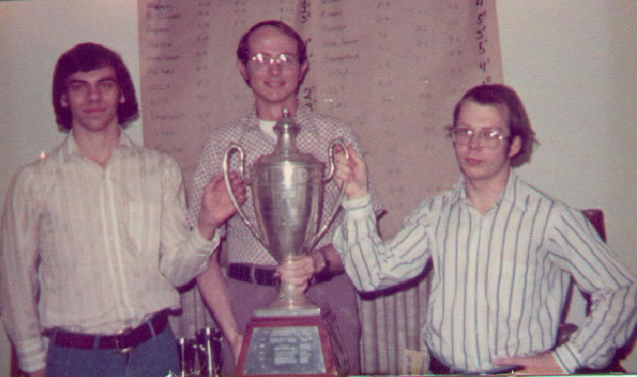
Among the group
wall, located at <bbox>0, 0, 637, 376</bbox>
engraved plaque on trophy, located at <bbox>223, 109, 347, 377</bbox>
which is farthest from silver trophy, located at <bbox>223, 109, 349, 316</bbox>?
wall, located at <bbox>0, 0, 637, 376</bbox>

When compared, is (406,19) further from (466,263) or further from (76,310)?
(76,310)

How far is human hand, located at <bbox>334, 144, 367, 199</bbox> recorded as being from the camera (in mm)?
938

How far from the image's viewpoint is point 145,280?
42.4 inches

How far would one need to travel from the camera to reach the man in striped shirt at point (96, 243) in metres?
1.02

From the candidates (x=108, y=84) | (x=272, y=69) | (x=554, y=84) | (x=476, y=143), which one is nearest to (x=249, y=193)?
(x=272, y=69)

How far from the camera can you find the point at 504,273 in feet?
3.02

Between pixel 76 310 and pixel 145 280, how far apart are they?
14 centimetres

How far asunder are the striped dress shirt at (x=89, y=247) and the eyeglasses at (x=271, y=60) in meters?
0.32

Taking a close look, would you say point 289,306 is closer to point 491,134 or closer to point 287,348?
point 287,348

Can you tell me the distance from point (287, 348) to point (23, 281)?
0.56 meters

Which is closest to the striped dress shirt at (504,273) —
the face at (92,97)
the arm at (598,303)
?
the arm at (598,303)

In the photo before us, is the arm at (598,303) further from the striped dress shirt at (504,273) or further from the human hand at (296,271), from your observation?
the human hand at (296,271)

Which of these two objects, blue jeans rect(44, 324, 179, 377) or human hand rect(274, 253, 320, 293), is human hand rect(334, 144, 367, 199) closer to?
human hand rect(274, 253, 320, 293)

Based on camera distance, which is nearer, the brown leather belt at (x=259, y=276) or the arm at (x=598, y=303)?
the arm at (x=598, y=303)
